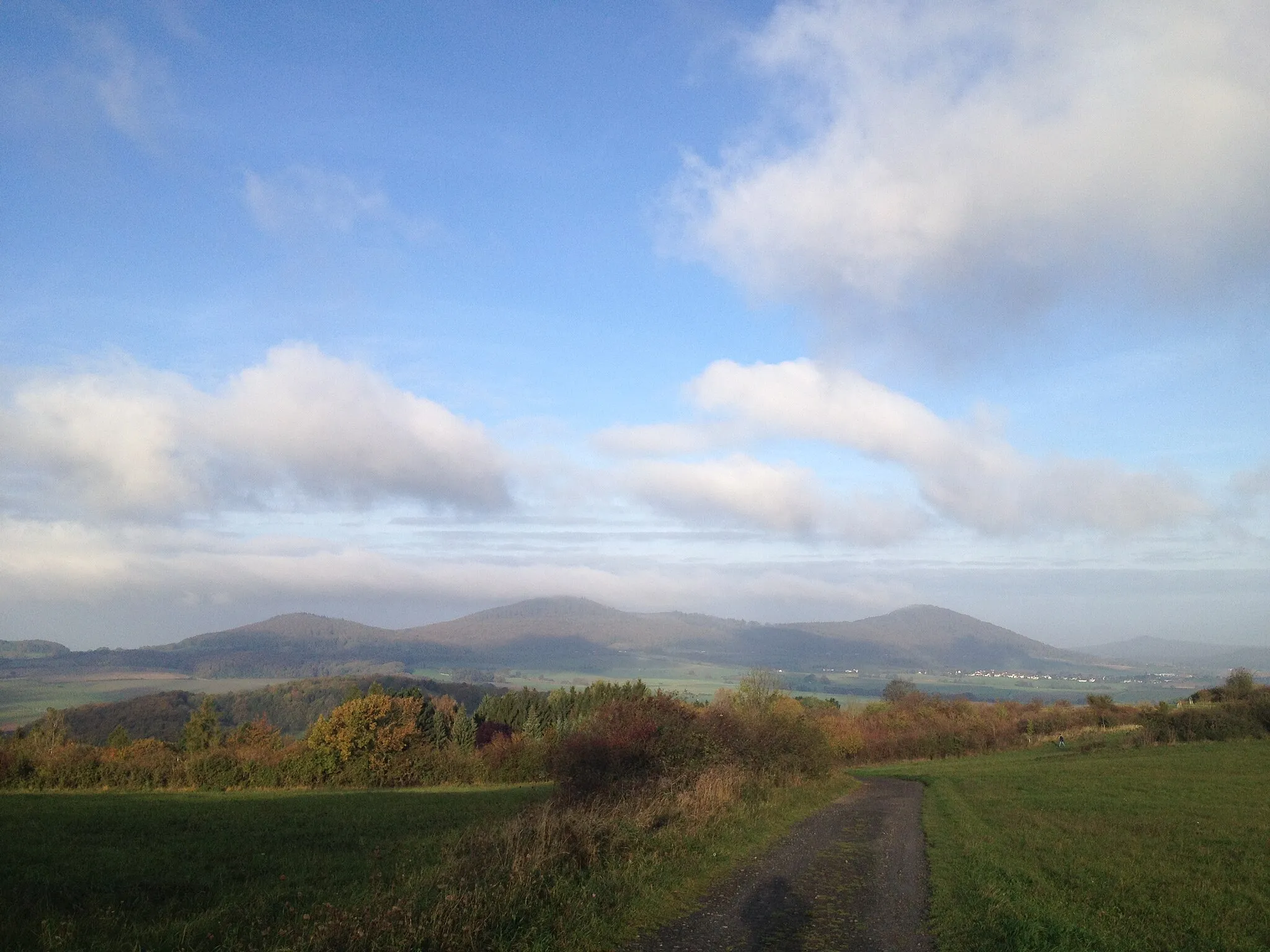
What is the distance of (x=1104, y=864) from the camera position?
15734 millimetres

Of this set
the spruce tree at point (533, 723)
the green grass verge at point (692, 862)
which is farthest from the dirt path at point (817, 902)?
the spruce tree at point (533, 723)

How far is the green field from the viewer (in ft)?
35.1

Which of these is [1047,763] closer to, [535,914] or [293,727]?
[535,914]

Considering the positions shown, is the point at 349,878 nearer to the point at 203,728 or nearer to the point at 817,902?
the point at 817,902

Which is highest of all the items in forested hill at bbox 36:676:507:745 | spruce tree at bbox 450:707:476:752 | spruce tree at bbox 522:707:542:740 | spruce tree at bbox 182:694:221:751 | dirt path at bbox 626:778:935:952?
Answer: dirt path at bbox 626:778:935:952

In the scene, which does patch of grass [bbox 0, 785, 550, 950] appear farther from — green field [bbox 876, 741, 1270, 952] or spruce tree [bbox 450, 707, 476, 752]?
spruce tree [bbox 450, 707, 476, 752]

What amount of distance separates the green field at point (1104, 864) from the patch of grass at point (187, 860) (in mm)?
10985

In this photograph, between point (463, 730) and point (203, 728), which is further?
point (463, 730)

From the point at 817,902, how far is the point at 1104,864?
8.33 meters

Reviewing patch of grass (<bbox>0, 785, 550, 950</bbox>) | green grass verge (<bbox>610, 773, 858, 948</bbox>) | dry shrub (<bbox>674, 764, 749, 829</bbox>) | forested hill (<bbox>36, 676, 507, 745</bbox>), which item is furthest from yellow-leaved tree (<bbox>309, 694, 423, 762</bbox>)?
forested hill (<bbox>36, 676, 507, 745</bbox>)

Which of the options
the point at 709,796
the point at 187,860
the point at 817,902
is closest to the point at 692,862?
the point at 817,902

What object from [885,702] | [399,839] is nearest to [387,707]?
[399,839]

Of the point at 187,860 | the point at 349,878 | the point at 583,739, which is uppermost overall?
the point at 583,739

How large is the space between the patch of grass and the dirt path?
20.0ft
